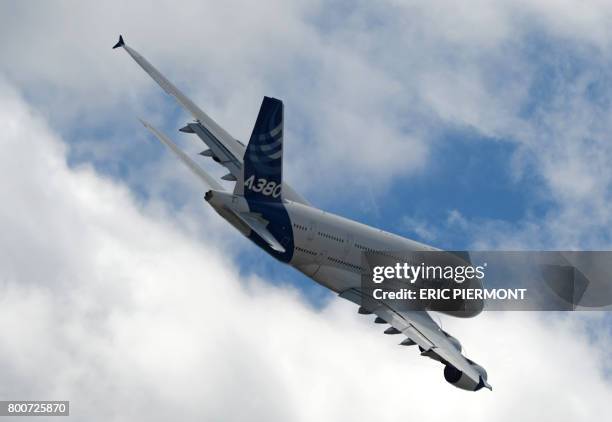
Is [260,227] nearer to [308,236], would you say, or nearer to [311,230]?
[308,236]

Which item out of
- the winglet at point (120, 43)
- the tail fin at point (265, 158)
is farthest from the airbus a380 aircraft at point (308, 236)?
the winglet at point (120, 43)

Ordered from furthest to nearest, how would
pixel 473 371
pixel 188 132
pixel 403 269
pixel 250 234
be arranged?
1. pixel 188 132
2. pixel 403 269
3. pixel 250 234
4. pixel 473 371

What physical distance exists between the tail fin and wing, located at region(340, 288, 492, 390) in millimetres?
11462

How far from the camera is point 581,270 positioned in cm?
9744

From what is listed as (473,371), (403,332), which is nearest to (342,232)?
(403,332)

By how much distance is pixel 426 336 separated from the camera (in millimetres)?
86938

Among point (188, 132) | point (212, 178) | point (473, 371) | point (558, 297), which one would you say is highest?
point (188, 132)

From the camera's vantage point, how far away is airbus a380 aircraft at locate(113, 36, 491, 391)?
283 ft

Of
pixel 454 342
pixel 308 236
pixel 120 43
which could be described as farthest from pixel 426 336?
pixel 120 43

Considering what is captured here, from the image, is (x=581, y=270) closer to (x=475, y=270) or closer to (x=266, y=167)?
(x=475, y=270)

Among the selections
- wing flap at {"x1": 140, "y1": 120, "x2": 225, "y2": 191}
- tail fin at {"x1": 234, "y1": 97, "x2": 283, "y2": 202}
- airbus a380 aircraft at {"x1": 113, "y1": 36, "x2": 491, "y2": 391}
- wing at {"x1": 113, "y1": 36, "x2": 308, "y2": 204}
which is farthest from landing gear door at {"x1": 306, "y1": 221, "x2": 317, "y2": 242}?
wing at {"x1": 113, "y1": 36, "x2": 308, "y2": 204}

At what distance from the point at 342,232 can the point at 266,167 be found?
8.89m

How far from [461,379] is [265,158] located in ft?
74.8

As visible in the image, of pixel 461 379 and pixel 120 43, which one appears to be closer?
pixel 461 379
